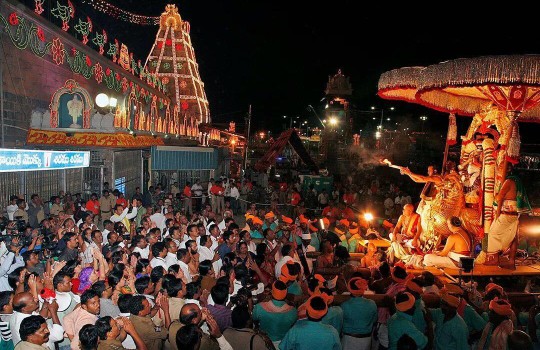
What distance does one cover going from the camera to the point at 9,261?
6.60 m

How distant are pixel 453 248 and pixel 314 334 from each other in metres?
6.40

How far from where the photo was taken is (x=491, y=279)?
906 centimetres

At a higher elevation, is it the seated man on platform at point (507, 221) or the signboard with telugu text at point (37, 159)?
the signboard with telugu text at point (37, 159)

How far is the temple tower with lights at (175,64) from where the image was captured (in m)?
44.3

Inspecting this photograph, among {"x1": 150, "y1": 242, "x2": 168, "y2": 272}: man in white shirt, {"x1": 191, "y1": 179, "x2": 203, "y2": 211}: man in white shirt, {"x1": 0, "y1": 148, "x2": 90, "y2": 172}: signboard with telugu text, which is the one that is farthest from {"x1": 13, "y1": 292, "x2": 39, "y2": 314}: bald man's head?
{"x1": 191, "y1": 179, "x2": 203, "y2": 211}: man in white shirt

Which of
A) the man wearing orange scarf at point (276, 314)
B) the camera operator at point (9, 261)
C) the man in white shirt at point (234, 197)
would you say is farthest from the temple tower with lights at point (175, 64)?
the man wearing orange scarf at point (276, 314)

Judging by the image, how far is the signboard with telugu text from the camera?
7.45 m

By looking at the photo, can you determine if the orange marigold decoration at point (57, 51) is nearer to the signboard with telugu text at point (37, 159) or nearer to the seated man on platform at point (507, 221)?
the signboard with telugu text at point (37, 159)

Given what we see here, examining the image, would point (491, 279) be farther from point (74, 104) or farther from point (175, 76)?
point (175, 76)

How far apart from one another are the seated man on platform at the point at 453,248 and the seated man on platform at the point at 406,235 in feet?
2.10

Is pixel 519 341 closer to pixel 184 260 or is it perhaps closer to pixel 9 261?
pixel 184 260

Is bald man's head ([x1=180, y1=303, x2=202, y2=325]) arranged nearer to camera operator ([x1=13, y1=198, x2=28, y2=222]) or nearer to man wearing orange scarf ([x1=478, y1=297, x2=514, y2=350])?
man wearing orange scarf ([x1=478, y1=297, x2=514, y2=350])

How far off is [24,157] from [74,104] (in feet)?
20.6

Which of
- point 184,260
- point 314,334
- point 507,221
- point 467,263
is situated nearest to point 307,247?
point 467,263
